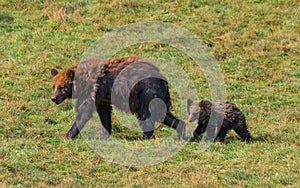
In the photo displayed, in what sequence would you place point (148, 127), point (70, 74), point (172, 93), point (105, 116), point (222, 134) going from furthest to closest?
point (172, 93)
point (105, 116)
point (70, 74)
point (148, 127)
point (222, 134)

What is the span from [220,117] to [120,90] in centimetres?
187

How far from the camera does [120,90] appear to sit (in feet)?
42.4

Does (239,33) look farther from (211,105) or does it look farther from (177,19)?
(211,105)

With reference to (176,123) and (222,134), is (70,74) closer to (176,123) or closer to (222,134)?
(176,123)

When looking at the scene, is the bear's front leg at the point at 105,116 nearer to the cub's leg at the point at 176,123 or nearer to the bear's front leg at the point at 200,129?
the cub's leg at the point at 176,123

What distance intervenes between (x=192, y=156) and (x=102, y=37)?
8.06 metres

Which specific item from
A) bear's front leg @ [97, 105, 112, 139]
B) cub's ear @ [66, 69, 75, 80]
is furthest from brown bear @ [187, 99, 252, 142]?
cub's ear @ [66, 69, 75, 80]

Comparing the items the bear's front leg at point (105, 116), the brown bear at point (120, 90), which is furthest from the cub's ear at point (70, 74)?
the bear's front leg at point (105, 116)

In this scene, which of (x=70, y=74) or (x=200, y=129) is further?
(x=70, y=74)

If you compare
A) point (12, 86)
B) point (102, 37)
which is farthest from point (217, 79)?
point (12, 86)

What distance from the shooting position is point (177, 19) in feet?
65.7

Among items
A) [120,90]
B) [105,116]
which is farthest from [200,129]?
[105,116]

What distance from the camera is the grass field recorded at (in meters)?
10.7

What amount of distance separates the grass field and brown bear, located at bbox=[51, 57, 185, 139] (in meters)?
0.55
